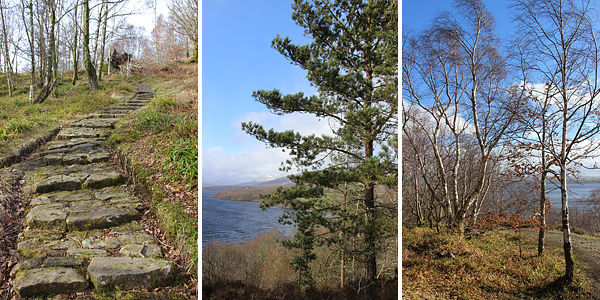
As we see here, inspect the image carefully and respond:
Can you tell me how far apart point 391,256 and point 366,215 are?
0.46 m

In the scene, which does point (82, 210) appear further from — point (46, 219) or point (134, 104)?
point (134, 104)

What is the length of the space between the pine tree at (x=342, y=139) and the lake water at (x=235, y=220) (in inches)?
4.5

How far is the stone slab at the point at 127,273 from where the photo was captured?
4.60ft

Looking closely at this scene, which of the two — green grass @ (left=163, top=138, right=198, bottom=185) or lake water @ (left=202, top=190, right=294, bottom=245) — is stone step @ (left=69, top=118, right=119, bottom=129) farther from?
lake water @ (left=202, top=190, right=294, bottom=245)

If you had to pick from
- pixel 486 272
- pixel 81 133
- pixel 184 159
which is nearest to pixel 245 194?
pixel 184 159

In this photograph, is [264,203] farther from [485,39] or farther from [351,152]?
[485,39]

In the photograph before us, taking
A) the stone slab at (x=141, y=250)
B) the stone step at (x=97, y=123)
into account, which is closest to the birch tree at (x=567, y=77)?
the stone slab at (x=141, y=250)

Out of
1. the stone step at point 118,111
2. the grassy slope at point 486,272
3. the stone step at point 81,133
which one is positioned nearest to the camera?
the grassy slope at point 486,272

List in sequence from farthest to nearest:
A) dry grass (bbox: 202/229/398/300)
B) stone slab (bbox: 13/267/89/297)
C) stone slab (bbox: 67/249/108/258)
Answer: dry grass (bbox: 202/229/398/300) → stone slab (bbox: 67/249/108/258) → stone slab (bbox: 13/267/89/297)

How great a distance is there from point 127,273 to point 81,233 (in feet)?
2.34

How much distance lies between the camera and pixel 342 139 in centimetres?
273

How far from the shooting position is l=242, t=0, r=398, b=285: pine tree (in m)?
2.65

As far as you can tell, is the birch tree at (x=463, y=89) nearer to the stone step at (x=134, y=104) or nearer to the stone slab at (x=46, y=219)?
the stone slab at (x=46, y=219)

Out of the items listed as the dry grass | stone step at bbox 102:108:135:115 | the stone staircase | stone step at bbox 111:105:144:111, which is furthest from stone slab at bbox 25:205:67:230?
stone step at bbox 111:105:144:111
